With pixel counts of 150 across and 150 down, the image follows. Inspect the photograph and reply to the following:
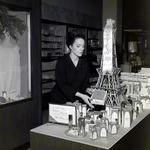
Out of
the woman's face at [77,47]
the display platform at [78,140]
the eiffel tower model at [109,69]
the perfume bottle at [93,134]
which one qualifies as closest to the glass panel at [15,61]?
the woman's face at [77,47]

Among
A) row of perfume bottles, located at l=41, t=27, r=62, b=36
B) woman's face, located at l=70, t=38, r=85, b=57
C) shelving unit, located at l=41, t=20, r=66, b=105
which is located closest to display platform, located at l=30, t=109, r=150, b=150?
woman's face, located at l=70, t=38, r=85, b=57

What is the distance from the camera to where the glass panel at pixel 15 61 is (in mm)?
2996

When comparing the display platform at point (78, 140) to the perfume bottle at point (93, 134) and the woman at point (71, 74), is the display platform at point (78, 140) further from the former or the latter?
the woman at point (71, 74)

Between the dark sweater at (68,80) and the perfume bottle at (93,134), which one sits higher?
the dark sweater at (68,80)

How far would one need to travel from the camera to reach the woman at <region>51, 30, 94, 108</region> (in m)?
2.90

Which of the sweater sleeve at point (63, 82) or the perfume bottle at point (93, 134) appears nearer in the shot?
the perfume bottle at point (93, 134)

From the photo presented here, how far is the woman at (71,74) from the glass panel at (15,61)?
0.53 meters

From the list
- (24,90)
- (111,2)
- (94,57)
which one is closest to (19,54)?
(24,90)

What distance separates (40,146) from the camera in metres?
1.78

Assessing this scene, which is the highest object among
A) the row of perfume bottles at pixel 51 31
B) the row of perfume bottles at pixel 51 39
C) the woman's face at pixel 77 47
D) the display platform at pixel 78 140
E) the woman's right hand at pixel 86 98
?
the row of perfume bottles at pixel 51 31

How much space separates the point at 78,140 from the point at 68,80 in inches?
53.7

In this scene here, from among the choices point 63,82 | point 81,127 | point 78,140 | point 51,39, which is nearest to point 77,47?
point 63,82

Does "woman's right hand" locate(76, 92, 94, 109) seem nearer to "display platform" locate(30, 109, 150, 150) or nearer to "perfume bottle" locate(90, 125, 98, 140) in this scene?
"display platform" locate(30, 109, 150, 150)

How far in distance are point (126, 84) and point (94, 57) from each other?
76cm
